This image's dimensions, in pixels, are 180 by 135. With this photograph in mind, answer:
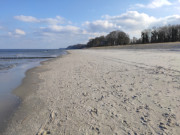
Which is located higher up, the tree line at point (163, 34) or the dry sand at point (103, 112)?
the tree line at point (163, 34)

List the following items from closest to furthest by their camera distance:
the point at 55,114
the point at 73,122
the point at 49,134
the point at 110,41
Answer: the point at 49,134, the point at 73,122, the point at 55,114, the point at 110,41

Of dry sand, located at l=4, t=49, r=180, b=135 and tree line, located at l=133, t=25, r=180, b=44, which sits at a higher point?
tree line, located at l=133, t=25, r=180, b=44

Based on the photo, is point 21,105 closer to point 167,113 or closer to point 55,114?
point 55,114

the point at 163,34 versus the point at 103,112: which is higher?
the point at 163,34

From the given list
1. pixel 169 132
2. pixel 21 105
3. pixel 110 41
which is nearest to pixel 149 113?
pixel 169 132

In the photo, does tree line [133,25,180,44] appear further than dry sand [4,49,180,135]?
Yes

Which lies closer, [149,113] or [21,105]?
[149,113]

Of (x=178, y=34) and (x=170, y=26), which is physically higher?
(x=170, y=26)

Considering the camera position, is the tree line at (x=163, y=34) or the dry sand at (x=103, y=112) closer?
the dry sand at (x=103, y=112)

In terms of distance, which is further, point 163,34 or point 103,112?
point 163,34

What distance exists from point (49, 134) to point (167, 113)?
287cm

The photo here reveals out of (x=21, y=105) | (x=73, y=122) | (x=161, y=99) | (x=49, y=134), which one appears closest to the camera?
(x=49, y=134)

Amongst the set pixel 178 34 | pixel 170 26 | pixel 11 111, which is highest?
pixel 170 26

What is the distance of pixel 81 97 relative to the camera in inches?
177
